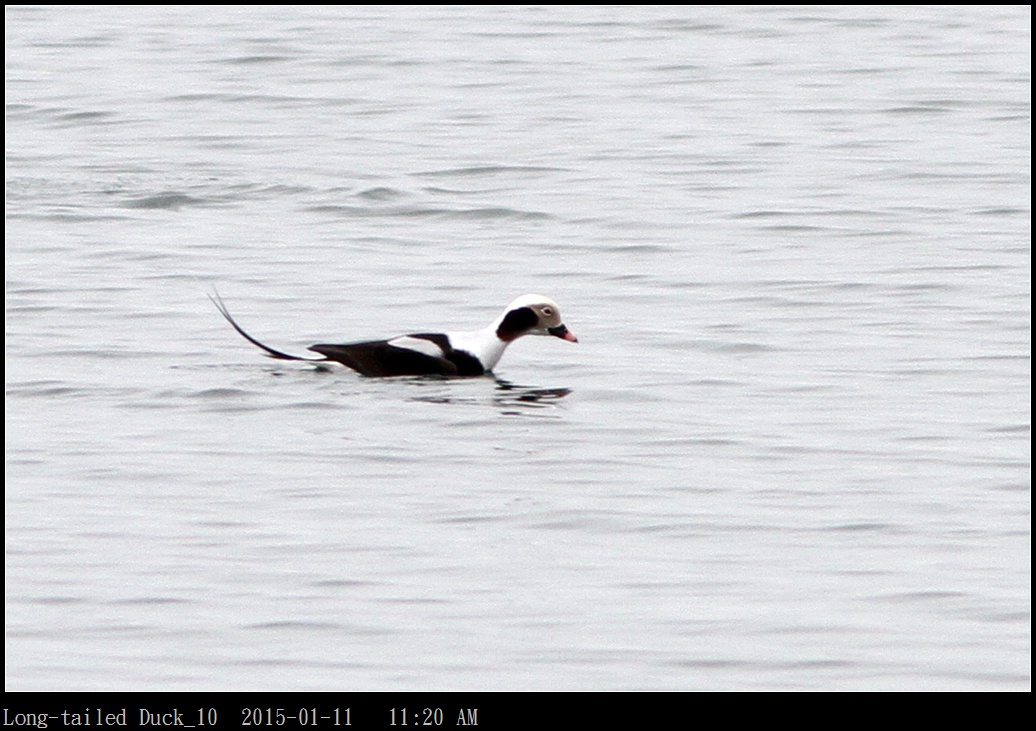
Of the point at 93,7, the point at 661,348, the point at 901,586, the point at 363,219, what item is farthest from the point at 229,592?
the point at 93,7

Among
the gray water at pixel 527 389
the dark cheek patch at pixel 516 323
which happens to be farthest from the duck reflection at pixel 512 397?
the dark cheek patch at pixel 516 323

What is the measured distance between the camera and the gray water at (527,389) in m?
7.21

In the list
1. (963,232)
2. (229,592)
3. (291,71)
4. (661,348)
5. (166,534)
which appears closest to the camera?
(229,592)

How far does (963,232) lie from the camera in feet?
52.6

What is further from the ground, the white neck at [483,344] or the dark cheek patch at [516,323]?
the dark cheek patch at [516,323]

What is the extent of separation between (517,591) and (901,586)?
51.3 inches

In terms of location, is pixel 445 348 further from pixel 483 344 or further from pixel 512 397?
pixel 512 397

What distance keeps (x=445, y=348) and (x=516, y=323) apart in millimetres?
413

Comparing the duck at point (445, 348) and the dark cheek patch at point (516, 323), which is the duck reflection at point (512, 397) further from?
the dark cheek patch at point (516, 323)

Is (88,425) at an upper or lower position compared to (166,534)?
upper

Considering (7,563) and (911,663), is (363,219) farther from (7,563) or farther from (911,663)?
(911,663)

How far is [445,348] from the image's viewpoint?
11.6 m

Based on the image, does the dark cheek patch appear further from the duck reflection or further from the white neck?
the duck reflection

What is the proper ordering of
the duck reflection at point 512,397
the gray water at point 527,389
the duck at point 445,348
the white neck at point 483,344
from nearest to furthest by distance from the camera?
the gray water at point 527,389
the duck reflection at point 512,397
the duck at point 445,348
the white neck at point 483,344
